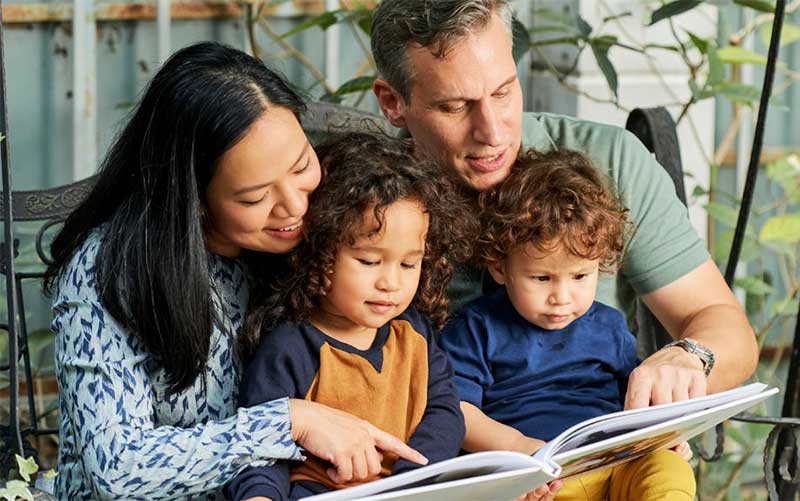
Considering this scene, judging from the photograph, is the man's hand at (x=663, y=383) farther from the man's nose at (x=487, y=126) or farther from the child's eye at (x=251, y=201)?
the child's eye at (x=251, y=201)

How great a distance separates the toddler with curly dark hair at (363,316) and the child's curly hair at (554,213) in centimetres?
12

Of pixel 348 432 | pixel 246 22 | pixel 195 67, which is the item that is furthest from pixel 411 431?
pixel 246 22

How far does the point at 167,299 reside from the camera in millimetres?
2002

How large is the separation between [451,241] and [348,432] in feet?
1.37

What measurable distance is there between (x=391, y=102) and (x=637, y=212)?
0.55 metres

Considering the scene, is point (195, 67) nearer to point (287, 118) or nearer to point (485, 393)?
point (287, 118)

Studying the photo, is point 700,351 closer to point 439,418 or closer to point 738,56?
point 439,418

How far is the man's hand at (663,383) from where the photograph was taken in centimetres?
219

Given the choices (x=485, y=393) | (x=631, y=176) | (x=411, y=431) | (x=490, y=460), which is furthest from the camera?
(x=631, y=176)

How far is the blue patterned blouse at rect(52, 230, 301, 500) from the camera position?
1.96 meters

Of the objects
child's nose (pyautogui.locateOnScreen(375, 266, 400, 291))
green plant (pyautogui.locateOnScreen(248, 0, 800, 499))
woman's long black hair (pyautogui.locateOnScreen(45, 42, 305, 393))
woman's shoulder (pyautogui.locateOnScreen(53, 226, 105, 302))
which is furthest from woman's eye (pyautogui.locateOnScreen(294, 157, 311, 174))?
green plant (pyautogui.locateOnScreen(248, 0, 800, 499))

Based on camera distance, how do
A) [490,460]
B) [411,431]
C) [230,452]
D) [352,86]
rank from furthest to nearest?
[352,86] → [411,431] → [230,452] → [490,460]

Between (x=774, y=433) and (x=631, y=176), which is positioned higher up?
(x=631, y=176)

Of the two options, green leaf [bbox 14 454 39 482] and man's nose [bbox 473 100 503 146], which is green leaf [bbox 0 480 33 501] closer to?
green leaf [bbox 14 454 39 482]
